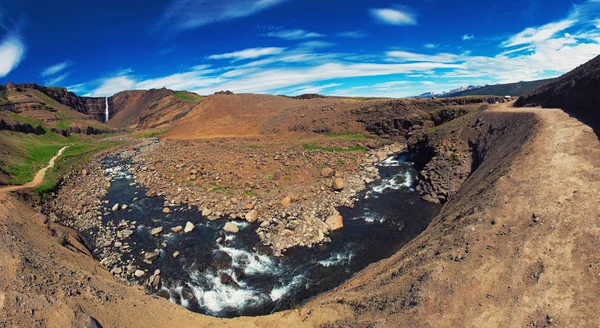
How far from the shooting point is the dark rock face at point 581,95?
14906 mm

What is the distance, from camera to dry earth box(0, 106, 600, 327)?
6.41m

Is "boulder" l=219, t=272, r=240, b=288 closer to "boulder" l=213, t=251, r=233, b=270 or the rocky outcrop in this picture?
"boulder" l=213, t=251, r=233, b=270

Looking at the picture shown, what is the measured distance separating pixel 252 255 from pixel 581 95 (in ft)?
73.6

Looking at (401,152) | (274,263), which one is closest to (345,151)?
(401,152)

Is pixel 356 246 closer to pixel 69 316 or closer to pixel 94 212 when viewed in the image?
pixel 69 316

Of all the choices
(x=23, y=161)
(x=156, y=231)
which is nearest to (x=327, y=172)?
(x=156, y=231)

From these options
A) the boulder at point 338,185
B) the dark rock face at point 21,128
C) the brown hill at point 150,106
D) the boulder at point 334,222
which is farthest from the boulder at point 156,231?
the brown hill at point 150,106

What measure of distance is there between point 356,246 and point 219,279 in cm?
773

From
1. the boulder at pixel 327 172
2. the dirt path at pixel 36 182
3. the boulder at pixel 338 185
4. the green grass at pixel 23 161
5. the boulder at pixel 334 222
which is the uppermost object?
the green grass at pixel 23 161

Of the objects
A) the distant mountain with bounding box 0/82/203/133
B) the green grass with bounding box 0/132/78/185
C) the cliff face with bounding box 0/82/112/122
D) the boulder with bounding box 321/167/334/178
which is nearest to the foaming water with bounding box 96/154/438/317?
the boulder with bounding box 321/167/334/178

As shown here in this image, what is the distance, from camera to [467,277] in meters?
7.30

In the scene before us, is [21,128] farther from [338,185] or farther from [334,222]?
[334,222]

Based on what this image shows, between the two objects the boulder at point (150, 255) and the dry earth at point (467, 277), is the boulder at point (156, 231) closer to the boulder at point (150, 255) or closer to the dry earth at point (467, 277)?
the boulder at point (150, 255)

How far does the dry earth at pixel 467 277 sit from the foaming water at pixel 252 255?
6.92ft
